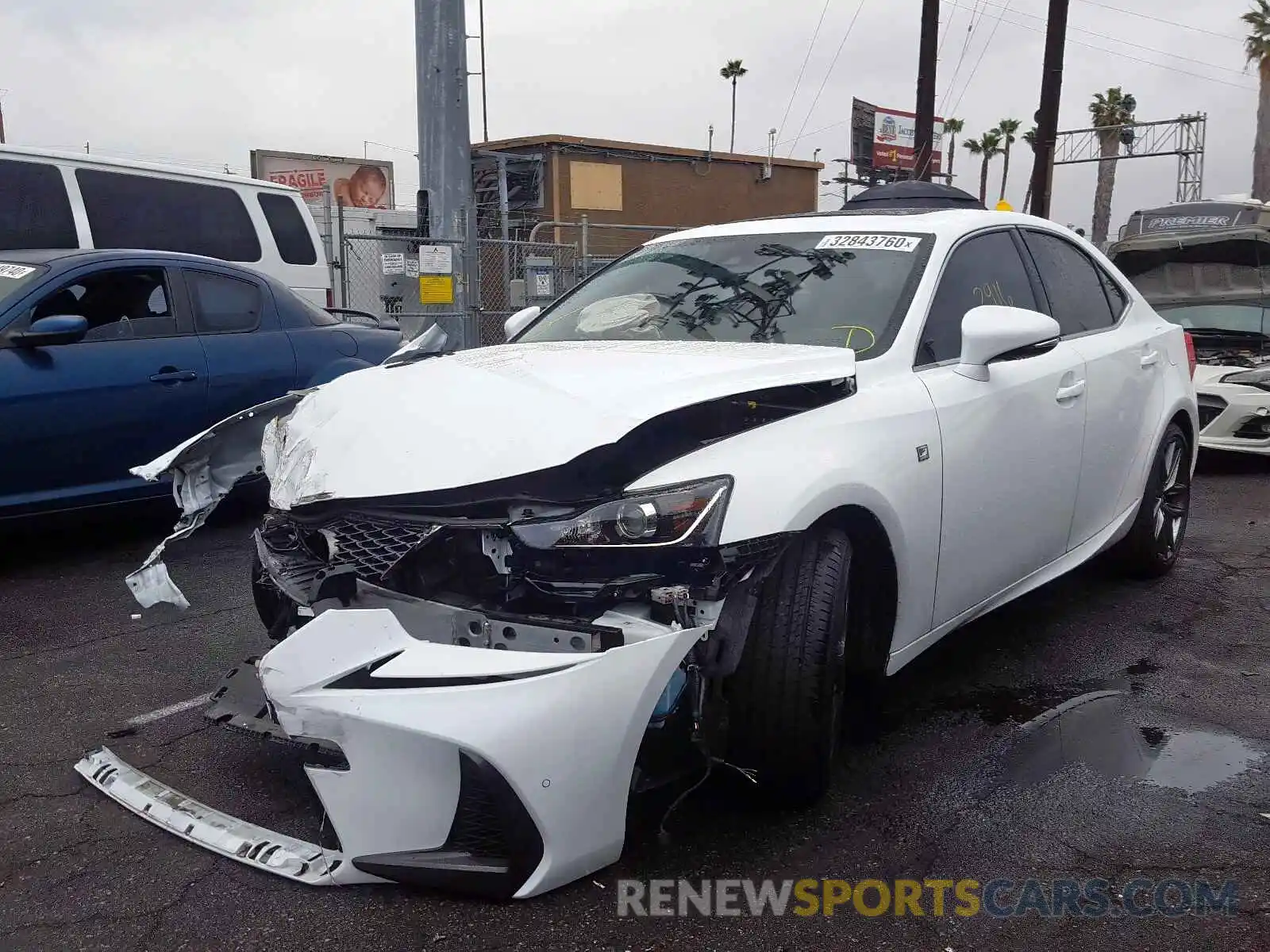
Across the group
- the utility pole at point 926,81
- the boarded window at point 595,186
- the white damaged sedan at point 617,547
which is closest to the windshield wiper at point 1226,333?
the white damaged sedan at point 617,547

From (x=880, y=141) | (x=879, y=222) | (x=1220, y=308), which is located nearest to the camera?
(x=879, y=222)

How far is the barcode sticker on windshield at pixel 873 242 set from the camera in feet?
12.4

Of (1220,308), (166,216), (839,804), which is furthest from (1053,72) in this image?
(839,804)

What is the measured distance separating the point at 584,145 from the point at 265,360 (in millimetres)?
20245

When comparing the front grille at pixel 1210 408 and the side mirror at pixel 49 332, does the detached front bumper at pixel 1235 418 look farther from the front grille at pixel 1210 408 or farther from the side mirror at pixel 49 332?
the side mirror at pixel 49 332

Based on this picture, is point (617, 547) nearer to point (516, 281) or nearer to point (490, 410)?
point (490, 410)

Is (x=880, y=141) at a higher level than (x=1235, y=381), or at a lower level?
higher

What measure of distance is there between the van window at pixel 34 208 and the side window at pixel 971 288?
6.63 metres

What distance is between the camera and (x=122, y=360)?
558cm

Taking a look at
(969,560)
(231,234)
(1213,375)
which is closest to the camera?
(969,560)

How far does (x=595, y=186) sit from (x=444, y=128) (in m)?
16.2

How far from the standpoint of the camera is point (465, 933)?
2.43 meters

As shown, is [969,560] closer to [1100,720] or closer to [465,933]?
[1100,720]

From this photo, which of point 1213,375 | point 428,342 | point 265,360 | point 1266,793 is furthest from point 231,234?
point 1266,793
